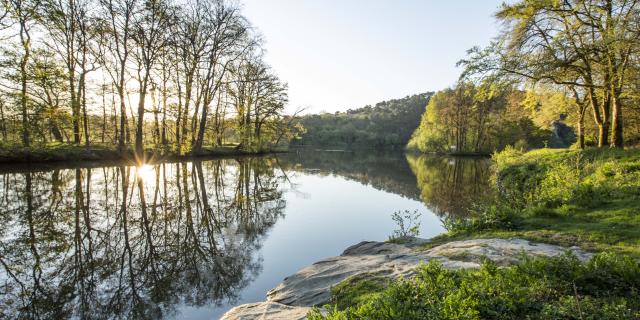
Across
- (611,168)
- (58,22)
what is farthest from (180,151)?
(611,168)

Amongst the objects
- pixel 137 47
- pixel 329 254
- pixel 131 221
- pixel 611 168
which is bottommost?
pixel 329 254

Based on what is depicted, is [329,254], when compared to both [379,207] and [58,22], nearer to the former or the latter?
[379,207]

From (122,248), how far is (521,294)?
6.96 metres

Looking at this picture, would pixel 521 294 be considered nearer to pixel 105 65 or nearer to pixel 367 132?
pixel 105 65

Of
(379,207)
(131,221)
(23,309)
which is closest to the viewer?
(23,309)

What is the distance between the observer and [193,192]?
42.2 feet

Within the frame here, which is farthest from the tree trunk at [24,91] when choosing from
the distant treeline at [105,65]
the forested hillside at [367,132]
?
the forested hillside at [367,132]

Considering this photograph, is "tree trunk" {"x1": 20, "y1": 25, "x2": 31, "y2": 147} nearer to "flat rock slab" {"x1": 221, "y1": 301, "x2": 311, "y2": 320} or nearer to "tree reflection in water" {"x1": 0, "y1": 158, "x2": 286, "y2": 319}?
"tree reflection in water" {"x1": 0, "y1": 158, "x2": 286, "y2": 319}

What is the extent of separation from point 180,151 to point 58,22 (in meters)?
12.6

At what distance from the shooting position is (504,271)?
3.73m

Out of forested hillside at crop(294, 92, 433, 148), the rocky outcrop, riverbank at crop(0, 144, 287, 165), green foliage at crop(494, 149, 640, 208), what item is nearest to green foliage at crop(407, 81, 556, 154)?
green foliage at crop(494, 149, 640, 208)

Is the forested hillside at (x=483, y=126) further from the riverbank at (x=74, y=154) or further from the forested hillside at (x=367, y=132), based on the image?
the forested hillside at (x=367, y=132)

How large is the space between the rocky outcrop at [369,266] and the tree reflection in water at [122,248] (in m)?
0.85

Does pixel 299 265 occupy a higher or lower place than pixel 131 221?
lower
